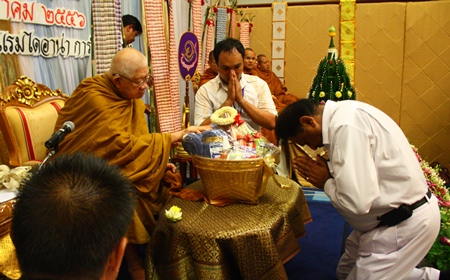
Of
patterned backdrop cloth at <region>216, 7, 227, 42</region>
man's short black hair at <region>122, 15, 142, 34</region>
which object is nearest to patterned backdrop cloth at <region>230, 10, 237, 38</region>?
patterned backdrop cloth at <region>216, 7, 227, 42</region>

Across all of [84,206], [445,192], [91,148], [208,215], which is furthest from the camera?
[445,192]

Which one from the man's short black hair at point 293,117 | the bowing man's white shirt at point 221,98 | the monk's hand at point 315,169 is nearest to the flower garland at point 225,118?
the man's short black hair at point 293,117

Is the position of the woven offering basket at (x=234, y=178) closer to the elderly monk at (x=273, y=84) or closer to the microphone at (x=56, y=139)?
the microphone at (x=56, y=139)

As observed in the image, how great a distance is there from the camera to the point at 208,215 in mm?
2135

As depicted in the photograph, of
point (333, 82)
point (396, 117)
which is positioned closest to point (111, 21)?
point (333, 82)

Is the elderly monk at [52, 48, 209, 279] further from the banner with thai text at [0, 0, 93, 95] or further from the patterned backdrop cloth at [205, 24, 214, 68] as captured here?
the patterned backdrop cloth at [205, 24, 214, 68]

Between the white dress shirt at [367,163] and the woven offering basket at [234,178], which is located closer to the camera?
the white dress shirt at [367,163]

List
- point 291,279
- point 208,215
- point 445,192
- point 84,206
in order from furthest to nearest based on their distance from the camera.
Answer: point 445,192, point 291,279, point 208,215, point 84,206

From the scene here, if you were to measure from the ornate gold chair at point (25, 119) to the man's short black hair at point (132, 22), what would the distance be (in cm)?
124

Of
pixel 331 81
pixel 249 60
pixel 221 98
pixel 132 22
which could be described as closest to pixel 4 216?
pixel 221 98

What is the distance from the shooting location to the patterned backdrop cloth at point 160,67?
4277 millimetres

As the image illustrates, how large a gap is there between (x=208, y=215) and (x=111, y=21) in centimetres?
207

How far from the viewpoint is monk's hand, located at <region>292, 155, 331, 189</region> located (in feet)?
7.22

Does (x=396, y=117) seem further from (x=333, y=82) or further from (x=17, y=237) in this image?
(x=17, y=237)
